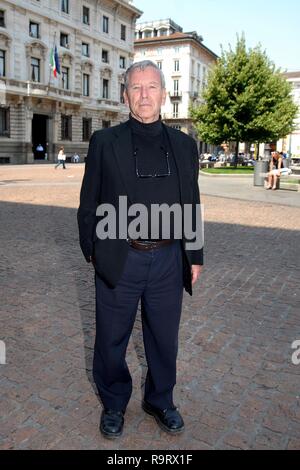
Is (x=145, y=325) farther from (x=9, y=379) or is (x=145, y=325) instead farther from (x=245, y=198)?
(x=245, y=198)

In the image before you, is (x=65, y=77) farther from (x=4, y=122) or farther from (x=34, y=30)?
(x=4, y=122)

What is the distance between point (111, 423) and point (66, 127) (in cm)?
4239

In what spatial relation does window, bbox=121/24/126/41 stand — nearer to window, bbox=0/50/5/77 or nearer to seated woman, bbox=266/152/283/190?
window, bbox=0/50/5/77

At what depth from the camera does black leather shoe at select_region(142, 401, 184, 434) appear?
261 centimetres

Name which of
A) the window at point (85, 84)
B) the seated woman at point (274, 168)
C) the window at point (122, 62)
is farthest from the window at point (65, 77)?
the seated woman at point (274, 168)

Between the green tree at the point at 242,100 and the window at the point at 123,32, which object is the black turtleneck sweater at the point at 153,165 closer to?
the green tree at the point at 242,100

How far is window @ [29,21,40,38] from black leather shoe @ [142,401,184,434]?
40.5 metres

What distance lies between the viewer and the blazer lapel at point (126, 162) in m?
2.36

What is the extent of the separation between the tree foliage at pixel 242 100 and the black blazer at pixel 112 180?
26.3m

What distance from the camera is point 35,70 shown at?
38.5 m

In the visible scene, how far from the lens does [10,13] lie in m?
35.2

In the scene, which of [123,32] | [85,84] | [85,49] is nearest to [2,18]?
[85,49]

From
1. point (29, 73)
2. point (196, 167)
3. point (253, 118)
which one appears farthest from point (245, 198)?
point (29, 73)

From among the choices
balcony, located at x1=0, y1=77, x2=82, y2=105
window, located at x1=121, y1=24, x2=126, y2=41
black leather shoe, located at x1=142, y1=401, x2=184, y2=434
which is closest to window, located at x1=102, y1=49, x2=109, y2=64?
window, located at x1=121, y1=24, x2=126, y2=41
